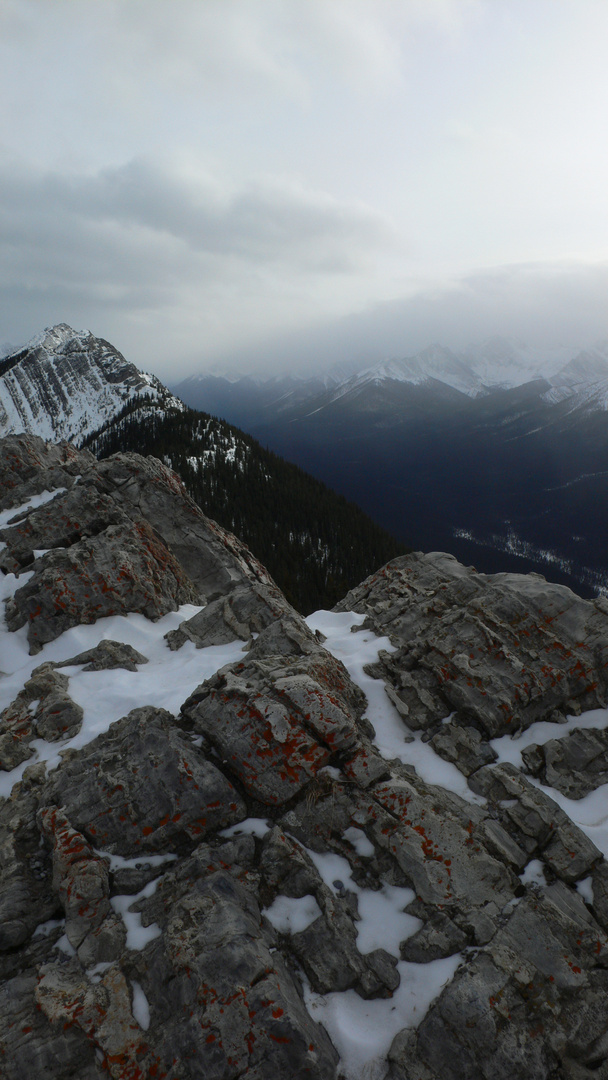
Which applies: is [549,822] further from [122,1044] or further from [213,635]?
[213,635]

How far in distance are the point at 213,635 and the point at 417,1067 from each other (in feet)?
46.6

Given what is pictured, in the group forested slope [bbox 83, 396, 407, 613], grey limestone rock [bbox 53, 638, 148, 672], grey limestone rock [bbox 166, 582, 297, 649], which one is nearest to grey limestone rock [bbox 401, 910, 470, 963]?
grey limestone rock [bbox 166, 582, 297, 649]

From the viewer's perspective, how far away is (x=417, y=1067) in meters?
8.23

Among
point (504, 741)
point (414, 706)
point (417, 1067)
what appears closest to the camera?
point (417, 1067)

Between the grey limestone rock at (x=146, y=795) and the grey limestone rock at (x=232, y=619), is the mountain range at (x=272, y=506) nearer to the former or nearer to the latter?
the grey limestone rock at (x=232, y=619)

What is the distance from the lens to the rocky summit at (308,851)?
827cm

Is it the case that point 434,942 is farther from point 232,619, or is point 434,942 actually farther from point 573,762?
point 232,619

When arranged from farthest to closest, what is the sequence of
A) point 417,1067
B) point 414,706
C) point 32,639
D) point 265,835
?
point 32,639
point 414,706
point 265,835
point 417,1067

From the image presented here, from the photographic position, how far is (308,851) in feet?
36.1

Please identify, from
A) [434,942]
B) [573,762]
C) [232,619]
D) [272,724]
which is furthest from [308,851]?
[232,619]

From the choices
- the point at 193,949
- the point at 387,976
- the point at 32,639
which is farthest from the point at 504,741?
the point at 32,639

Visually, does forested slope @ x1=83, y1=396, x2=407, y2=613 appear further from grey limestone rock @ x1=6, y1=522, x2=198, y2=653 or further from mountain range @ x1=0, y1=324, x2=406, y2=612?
grey limestone rock @ x1=6, y1=522, x2=198, y2=653

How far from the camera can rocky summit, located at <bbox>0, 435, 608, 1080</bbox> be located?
27.1ft

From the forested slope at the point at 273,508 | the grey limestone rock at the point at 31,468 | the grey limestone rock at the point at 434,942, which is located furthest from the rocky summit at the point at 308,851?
the forested slope at the point at 273,508
